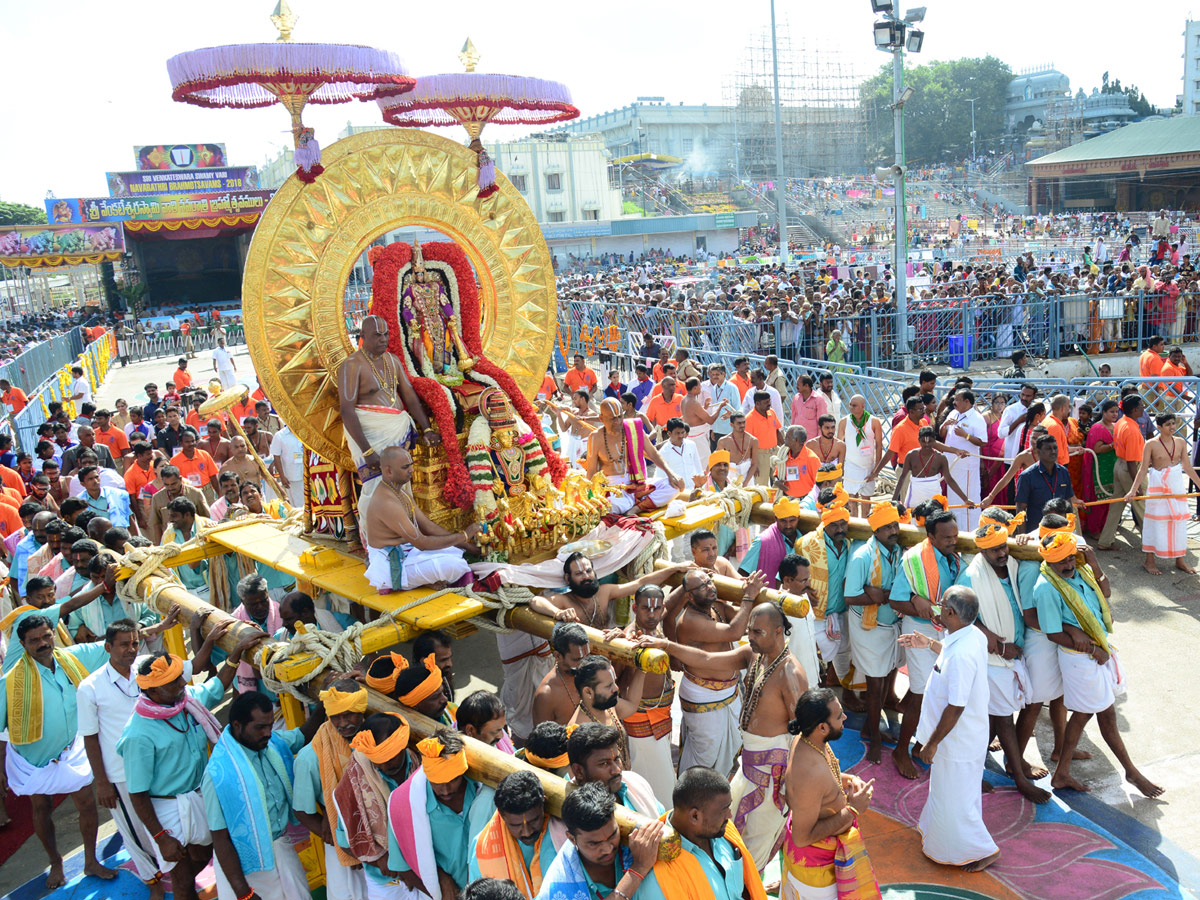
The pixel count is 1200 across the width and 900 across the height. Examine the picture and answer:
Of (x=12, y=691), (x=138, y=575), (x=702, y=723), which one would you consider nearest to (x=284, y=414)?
(x=138, y=575)

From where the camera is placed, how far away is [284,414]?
21.5 feet

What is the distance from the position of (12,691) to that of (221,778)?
201 centimetres

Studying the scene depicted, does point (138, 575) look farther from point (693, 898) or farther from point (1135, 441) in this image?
point (1135, 441)

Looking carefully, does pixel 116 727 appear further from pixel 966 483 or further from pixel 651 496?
pixel 966 483

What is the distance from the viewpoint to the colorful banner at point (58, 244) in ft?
119

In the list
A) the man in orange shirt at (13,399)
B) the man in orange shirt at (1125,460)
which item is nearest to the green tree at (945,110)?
the man in orange shirt at (13,399)

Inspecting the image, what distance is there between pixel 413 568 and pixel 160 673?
1.71 m

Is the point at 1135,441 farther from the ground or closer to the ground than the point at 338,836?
farther from the ground

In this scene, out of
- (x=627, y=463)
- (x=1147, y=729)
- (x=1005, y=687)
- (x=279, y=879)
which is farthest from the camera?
(x=627, y=463)

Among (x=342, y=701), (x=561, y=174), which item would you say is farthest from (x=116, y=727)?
(x=561, y=174)

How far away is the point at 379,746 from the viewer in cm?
411

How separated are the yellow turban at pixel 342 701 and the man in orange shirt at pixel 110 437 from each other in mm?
8701

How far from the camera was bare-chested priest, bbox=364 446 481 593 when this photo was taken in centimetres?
585

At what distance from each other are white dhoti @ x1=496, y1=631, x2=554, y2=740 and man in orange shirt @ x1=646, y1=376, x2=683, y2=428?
513 cm
